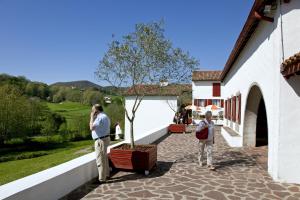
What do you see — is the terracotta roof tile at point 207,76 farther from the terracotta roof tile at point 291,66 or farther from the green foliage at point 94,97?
the terracotta roof tile at point 291,66

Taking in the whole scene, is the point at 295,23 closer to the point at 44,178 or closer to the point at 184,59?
the point at 184,59

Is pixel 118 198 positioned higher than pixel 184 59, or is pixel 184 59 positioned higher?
pixel 184 59

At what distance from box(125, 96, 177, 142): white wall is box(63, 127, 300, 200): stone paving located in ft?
75.3

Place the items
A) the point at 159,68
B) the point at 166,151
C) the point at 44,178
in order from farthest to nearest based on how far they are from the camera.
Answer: the point at 166,151
the point at 159,68
the point at 44,178

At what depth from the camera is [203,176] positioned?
22.4 feet

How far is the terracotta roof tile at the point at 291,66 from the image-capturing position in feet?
17.4

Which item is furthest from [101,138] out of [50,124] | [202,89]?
[50,124]

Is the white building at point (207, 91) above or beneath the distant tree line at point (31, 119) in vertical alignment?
above

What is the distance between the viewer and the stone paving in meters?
5.42

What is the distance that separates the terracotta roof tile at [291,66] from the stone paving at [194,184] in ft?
7.93

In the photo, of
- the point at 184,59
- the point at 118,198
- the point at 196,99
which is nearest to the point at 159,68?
the point at 184,59

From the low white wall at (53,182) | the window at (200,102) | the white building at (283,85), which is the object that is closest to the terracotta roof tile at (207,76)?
the window at (200,102)

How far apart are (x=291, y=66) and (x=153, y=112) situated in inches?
1066

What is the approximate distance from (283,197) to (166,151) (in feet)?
17.8
